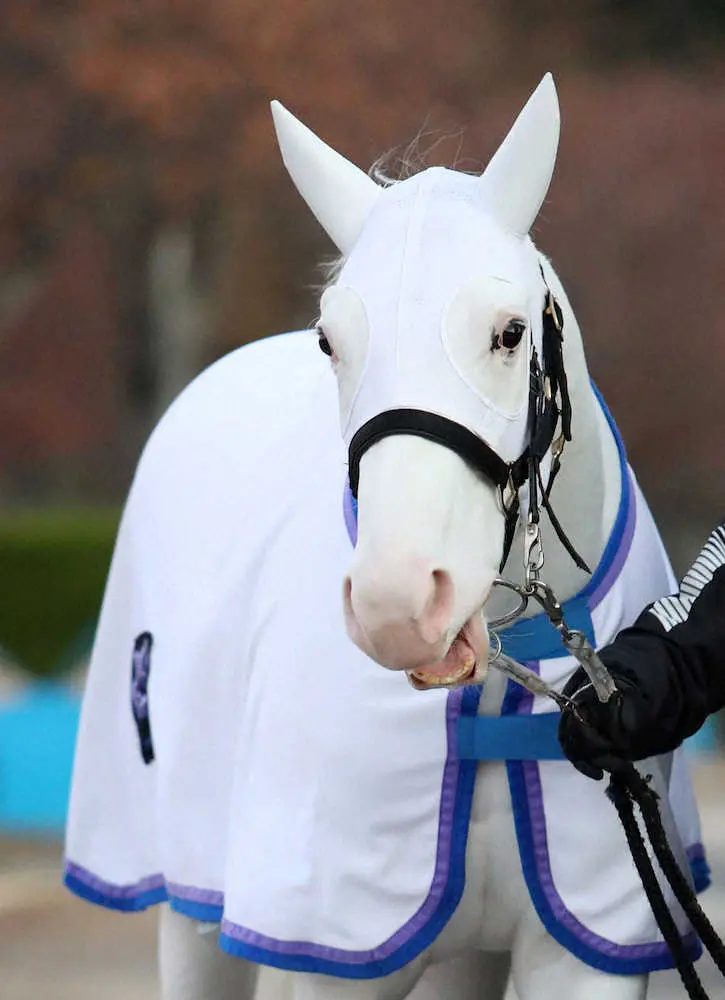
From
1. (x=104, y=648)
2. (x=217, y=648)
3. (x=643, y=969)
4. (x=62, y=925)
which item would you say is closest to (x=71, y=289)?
(x=62, y=925)

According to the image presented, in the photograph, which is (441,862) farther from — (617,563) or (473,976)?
(473,976)

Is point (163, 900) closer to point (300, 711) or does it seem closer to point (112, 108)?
point (300, 711)

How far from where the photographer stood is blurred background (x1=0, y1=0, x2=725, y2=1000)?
365 inches

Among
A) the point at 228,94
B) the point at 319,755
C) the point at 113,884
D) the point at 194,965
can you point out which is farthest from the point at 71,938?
the point at 228,94

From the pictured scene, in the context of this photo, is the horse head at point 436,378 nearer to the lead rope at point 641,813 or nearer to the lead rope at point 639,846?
the lead rope at point 641,813

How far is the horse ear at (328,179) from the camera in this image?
2.48 metres

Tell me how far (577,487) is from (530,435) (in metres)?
0.32

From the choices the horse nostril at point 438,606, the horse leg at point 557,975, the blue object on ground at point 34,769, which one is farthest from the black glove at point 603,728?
the blue object on ground at point 34,769

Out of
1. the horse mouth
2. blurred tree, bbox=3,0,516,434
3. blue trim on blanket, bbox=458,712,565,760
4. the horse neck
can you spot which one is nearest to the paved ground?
blue trim on blanket, bbox=458,712,565,760

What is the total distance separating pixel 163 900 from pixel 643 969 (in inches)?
48.2

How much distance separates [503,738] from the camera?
8.56 feet

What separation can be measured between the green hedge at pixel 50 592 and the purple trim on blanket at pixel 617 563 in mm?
6005

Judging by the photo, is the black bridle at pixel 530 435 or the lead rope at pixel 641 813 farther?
the lead rope at pixel 641 813

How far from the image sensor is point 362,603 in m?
2.02
